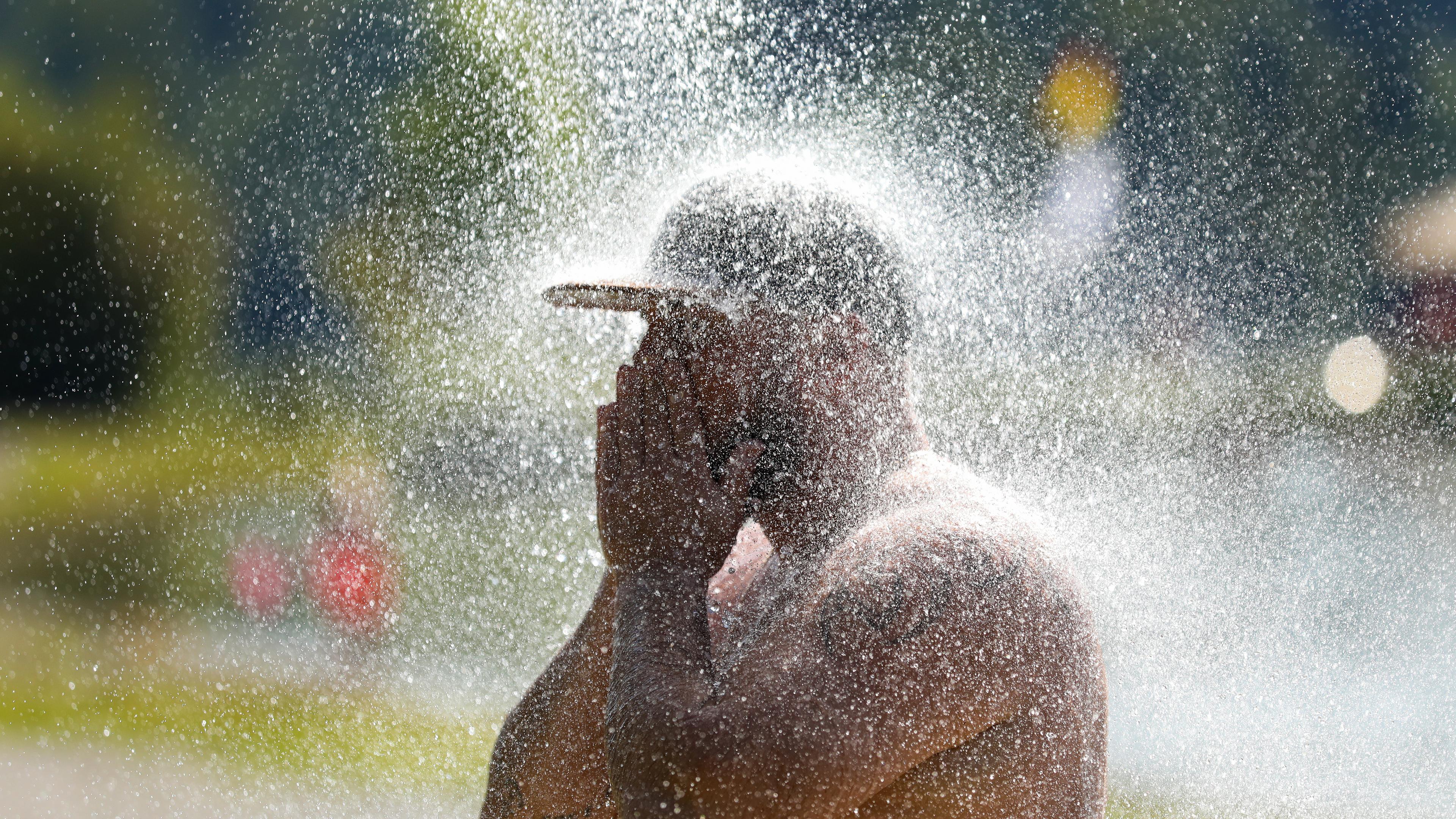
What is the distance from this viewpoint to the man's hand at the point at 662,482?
2172mm

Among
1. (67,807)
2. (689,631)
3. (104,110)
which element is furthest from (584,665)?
(104,110)

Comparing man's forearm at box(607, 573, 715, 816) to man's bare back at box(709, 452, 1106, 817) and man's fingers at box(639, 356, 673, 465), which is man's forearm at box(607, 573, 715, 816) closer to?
man's bare back at box(709, 452, 1106, 817)

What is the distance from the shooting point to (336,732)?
25.4ft

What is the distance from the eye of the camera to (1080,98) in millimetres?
8992

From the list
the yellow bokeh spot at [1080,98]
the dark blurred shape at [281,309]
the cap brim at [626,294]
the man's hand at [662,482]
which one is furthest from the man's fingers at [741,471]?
the dark blurred shape at [281,309]

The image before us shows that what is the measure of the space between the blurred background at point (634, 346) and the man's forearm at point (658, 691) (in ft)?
6.02

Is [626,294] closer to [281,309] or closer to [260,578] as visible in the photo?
[260,578]

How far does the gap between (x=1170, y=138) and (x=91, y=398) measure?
45.5 feet

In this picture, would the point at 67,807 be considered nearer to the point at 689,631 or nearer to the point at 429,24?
the point at 689,631

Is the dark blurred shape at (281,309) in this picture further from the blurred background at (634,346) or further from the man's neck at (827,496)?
the man's neck at (827,496)

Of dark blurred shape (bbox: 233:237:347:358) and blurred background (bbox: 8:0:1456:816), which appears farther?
dark blurred shape (bbox: 233:237:347:358)

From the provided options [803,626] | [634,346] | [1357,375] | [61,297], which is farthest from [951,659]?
[61,297]

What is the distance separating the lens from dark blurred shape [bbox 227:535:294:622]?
998cm

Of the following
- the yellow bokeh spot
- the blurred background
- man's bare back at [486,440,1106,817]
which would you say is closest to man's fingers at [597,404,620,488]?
man's bare back at [486,440,1106,817]
